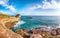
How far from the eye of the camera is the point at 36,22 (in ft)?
8.03

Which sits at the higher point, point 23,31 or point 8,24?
point 8,24

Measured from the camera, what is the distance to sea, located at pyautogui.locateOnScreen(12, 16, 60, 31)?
7.97 ft

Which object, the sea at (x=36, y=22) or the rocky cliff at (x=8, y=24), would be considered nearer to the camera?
the rocky cliff at (x=8, y=24)

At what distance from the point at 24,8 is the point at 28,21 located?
21 cm

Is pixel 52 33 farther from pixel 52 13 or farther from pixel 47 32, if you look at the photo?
pixel 52 13

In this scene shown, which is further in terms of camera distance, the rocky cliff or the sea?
the sea

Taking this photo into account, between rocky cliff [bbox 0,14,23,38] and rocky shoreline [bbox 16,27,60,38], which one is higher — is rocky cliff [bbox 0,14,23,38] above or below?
above

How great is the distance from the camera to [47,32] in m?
2.46

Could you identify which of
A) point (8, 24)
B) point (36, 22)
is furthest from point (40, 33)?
point (8, 24)

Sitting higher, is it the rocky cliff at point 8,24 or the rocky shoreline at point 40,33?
the rocky cliff at point 8,24

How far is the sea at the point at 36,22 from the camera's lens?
7.97 ft

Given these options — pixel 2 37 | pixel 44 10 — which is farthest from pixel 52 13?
pixel 2 37

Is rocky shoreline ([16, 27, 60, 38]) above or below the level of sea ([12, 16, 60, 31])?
below

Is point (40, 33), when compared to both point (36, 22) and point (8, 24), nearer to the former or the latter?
point (36, 22)
